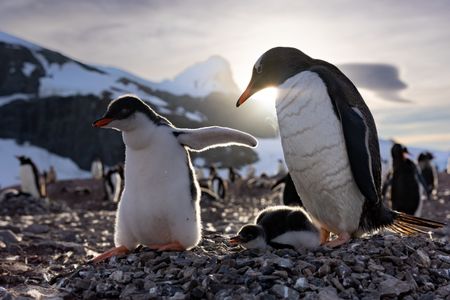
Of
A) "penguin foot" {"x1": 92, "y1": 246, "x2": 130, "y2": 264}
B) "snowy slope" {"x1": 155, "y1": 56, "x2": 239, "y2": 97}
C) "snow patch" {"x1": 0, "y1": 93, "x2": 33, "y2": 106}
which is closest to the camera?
"penguin foot" {"x1": 92, "y1": 246, "x2": 130, "y2": 264}

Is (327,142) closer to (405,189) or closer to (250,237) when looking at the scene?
(250,237)

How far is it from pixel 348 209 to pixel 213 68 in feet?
494

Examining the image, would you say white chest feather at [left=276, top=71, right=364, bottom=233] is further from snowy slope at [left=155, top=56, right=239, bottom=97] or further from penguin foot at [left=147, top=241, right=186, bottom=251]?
snowy slope at [left=155, top=56, right=239, bottom=97]

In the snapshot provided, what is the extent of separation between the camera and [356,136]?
414 cm

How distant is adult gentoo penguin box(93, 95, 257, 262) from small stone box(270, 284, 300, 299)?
101 cm

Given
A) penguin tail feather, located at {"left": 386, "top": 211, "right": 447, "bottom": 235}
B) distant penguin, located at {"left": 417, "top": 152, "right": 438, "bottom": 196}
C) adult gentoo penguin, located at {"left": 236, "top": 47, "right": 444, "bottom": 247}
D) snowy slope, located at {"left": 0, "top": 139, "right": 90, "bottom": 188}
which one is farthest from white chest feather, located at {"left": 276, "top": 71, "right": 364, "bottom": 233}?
snowy slope, located at {"left": 0, "top": 139, "right": 90, "bottom": 188}

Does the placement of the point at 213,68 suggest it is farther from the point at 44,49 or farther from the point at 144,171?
the point at 144,171

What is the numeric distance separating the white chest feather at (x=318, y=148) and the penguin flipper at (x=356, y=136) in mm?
46

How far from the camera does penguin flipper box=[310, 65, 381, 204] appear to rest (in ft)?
13.6

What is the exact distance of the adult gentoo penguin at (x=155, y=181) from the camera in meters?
3.99

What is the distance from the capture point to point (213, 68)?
6024 inches

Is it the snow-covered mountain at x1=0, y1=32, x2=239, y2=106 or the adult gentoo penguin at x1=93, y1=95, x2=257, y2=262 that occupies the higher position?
the snow-covered mountain at x1=0, y1=32, x2=239, y2=106

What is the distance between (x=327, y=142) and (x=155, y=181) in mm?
1325

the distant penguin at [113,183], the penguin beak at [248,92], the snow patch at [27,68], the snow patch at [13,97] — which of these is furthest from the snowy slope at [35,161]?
the penguin beak at [248,92]
